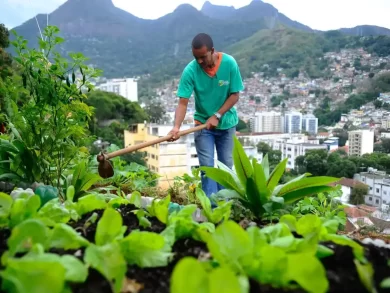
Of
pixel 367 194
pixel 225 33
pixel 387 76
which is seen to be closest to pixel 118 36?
pixel 225 33

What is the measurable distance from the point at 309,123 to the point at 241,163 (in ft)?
70.4

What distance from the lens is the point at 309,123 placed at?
22.1 meters

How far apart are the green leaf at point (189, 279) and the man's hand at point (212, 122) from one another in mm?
2114

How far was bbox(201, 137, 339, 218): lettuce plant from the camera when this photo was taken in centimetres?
Result: 137

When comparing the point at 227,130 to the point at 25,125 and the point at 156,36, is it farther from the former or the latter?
the point at 156,36

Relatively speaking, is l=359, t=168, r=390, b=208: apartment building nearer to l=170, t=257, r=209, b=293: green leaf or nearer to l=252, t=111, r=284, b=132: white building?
l=170, t=257, r=209, b=293: green leaf

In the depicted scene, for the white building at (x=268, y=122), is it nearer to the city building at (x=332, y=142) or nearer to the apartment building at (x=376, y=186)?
the city building at (x=332, y=142)

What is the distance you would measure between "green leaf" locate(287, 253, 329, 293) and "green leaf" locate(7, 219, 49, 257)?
0.38 m

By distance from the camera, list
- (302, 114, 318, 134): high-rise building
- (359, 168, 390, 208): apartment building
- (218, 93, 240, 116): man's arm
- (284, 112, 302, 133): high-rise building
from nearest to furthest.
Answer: (218, 93, 240, 116): man's arm
(359, 168, 390, 208): apartment building
(302, 114, 318, 134): high-rise building
(284, 112, 302, 133): high-rise building

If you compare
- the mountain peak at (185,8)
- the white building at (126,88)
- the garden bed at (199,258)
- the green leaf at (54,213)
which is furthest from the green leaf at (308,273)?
the mountain peak at (185,8)

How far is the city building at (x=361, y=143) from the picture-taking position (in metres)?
11.3

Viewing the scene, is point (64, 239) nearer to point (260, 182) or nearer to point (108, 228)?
point (108, 228)

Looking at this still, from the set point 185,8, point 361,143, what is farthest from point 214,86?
point 185,8

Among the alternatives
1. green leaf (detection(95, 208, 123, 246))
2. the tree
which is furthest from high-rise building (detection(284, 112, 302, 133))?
green leaf (detection(95, 208, 123, 246))
